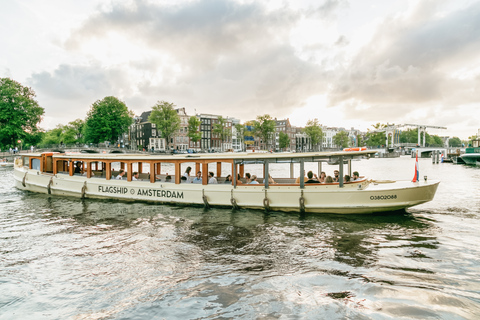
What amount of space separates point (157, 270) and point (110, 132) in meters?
73.9

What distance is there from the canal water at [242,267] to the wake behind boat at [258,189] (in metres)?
0.64

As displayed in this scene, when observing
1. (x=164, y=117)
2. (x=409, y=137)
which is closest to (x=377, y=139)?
(x=409, y=137)

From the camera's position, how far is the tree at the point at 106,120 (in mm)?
72938

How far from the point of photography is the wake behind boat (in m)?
11.8

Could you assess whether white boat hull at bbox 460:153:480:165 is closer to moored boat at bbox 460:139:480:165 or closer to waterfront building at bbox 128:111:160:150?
moored boat at bbox 460:139:480:165

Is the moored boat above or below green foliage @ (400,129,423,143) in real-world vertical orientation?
below

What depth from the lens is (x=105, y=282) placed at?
277 inches

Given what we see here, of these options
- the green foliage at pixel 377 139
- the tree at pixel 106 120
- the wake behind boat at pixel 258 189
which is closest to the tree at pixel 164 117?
the tree at pixel 106 120

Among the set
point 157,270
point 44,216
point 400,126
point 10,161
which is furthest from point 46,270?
point 400,126

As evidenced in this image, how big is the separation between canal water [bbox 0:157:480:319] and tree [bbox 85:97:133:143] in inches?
2587

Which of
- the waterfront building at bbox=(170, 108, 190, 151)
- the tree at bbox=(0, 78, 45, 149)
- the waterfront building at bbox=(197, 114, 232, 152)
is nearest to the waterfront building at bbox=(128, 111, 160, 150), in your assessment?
the waterfront building at bbox=(170, 108, 190, 151)

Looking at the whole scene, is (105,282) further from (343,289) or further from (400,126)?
(400,126)

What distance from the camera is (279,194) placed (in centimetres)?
1294

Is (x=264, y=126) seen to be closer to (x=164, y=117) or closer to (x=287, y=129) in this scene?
(x=164, y=117)
